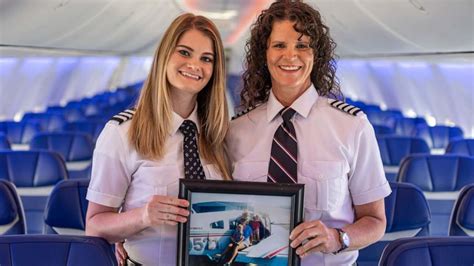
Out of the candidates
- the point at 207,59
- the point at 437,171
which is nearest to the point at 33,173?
the point at 437,171

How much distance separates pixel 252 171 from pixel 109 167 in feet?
1.66

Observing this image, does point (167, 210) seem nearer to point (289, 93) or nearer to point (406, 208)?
point (289, 93)

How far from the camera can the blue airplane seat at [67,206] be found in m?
3.97

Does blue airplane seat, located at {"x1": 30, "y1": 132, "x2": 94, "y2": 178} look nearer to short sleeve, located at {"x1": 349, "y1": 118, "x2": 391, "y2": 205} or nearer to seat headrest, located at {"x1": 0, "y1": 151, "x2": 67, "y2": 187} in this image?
seat headrest, located at {"x1": 0, "y1": 151, "x2": 67, "y2": 187}

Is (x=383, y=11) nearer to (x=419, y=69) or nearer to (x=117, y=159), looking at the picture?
(x=117, y=159)

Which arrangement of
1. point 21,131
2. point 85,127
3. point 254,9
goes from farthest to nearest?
point 254,9 < point 21,131 < point 85,127

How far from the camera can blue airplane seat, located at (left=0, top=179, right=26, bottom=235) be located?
402 centimetres

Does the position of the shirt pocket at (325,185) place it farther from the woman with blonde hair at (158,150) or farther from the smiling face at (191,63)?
the smiling face at (191,63)

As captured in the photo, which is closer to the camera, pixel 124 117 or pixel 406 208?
pixel 124 117

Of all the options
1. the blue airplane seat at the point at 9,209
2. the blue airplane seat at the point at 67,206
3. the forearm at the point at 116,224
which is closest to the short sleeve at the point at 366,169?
the forearm at the point at 116,224

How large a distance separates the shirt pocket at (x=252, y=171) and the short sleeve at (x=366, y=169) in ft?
1.02

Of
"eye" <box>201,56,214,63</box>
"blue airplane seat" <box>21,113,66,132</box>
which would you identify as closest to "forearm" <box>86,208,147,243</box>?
"eye" <box>201,56,214,63</box>

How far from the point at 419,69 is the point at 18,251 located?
1427 centimetres

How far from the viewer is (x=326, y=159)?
254 centimetres
